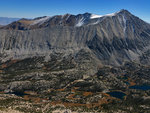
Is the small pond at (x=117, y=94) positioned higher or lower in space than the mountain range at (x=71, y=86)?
lower

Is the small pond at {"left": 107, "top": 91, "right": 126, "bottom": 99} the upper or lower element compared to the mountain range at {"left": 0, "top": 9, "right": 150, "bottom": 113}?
lower

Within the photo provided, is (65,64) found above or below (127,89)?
above

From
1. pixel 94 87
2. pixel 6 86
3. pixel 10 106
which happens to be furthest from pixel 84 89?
pixel 10 106

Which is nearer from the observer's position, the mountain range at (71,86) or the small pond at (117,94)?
the mountain range at (71,86)

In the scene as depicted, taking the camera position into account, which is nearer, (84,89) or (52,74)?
(84,89)

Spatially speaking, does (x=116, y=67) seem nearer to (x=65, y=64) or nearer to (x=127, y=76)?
(x=127, y=76)

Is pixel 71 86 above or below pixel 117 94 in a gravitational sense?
above

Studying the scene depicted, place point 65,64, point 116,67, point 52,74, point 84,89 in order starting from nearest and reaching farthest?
point 84,89 → point 52,74 → point 65,64 → point 116,67

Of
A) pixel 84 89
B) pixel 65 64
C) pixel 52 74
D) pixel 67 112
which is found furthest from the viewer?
pixel 65 64

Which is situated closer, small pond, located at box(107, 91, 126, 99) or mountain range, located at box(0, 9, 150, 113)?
mountain range, located at box(0, 9, 150, 113)

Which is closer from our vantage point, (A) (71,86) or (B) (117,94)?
(B) (117,94)
